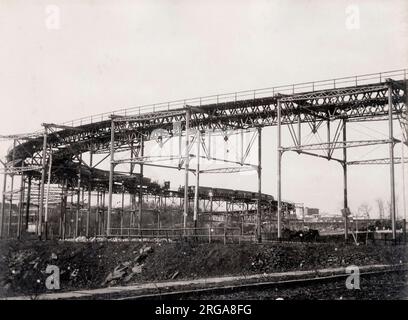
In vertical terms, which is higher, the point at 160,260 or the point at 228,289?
Result: the point at 228,289

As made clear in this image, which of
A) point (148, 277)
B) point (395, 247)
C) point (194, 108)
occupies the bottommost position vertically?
point (148, 277)

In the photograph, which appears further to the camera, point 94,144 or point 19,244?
point 94,144

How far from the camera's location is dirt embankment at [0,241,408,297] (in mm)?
20109

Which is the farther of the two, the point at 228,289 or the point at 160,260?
the point at 160,260

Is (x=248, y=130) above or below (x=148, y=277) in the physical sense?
above

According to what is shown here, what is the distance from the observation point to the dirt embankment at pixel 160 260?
20.1 meters

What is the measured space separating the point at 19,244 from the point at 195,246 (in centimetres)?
1353

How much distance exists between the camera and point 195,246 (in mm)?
23078

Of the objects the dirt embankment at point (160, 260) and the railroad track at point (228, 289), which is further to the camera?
the dirt embankment at point (160, 260)

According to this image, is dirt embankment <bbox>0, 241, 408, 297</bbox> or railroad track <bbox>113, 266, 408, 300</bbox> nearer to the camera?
railroad track <bbox>113, 266, 408, 300</bbox>

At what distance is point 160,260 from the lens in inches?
893
